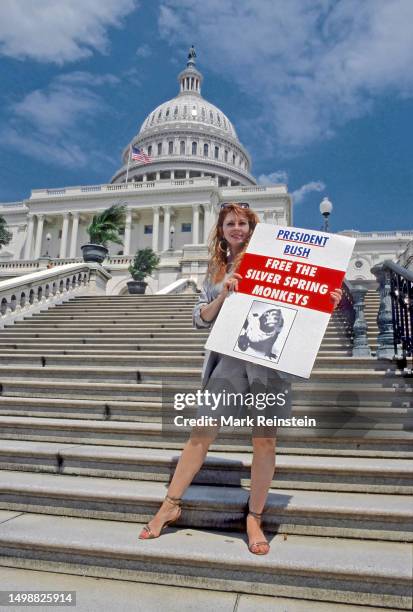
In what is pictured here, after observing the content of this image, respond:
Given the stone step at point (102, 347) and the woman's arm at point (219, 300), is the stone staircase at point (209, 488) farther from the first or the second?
the stone step at point (102, 347)

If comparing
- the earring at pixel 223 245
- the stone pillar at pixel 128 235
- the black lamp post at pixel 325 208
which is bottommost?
the earring at pixel 223 245

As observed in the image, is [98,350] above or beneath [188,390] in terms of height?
above

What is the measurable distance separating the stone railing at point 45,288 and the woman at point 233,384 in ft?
27.5

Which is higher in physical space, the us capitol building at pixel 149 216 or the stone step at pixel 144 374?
the us capitol building at pixel 149 216

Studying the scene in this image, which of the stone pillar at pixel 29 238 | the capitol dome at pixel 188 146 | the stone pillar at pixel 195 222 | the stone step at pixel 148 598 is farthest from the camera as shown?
the capitol dome at pixel 188 146

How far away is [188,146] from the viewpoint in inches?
3086

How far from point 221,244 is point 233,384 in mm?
1016

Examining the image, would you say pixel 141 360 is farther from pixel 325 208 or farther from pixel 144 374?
pixel 325 208

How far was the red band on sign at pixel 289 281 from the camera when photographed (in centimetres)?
256

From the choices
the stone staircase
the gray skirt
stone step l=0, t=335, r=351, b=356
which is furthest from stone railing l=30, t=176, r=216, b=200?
the gray skirt

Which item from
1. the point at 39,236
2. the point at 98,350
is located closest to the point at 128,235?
the point at 39,236

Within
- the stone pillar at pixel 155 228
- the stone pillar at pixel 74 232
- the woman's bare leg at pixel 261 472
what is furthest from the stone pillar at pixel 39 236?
the woman's bare leg at pixel 261 472

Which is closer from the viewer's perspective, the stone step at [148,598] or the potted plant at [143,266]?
the stone step at [148,598]

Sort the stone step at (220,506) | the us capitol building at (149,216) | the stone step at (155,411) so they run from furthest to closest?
the us capitol building at (149,216), the stone step at (155,411), the stone step at (220,506)
